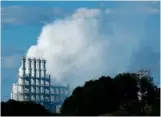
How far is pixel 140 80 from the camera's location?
8275 centimetres

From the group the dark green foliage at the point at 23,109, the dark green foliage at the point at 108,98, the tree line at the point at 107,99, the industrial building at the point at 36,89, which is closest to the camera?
the dark green foliage at the point at 23,109

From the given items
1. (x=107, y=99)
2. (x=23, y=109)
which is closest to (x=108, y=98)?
(x=107, y=99)

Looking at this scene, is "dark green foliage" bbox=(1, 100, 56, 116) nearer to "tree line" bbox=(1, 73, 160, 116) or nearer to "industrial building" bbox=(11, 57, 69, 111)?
"tree line" bbox=(1, 73, 160, 116)

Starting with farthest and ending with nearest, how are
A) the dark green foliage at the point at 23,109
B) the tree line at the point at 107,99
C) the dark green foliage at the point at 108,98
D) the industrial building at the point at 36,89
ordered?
the industrial building at the point at 36,89, the dark green foliage at the point at 108,98, the tree line at the point at 107,99, the dark green foliage at the point at 23,109

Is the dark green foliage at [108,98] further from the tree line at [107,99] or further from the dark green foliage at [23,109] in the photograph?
the dark green foliage at [23,109]

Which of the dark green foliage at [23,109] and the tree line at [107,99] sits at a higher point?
the tree line at [107,99]

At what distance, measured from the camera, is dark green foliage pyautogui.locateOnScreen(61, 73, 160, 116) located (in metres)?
69.9

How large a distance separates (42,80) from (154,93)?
255 feet

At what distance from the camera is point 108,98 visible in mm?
72312

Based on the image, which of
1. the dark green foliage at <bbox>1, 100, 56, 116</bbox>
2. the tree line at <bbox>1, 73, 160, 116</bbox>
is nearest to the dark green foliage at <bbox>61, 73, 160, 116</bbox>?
the tree line at <bbox>1, 73, 160, 116</bbox>

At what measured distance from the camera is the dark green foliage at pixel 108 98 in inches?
2751

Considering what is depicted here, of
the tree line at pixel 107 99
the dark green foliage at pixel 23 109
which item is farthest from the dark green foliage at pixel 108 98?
the dark green foliage at pixel 23 109

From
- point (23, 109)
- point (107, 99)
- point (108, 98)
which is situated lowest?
point (23, 109)

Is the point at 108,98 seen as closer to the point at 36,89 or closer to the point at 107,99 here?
the point at 107,99
